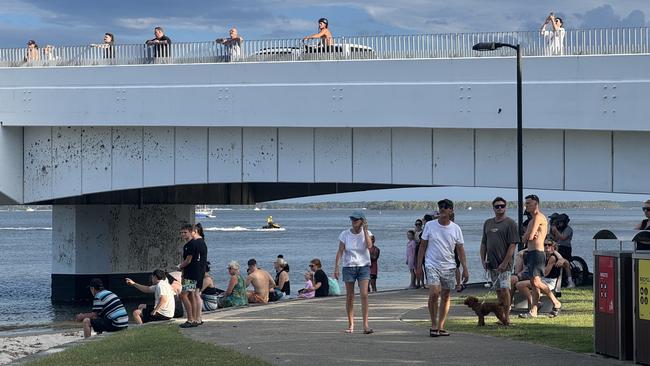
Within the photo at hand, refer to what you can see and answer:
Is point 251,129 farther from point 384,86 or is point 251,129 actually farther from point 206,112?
point 384,86

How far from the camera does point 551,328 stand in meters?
15.8

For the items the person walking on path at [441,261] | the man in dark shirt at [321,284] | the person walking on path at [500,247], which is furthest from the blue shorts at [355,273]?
the man in dark shirt at [321,284]

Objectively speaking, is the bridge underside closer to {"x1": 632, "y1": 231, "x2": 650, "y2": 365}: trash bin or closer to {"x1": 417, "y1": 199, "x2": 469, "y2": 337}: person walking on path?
{"x1": 417, "y1": 199, "x2": 469, "y2": 337}: person walking on path

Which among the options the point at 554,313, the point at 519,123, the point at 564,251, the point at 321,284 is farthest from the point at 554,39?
the point at 554,313

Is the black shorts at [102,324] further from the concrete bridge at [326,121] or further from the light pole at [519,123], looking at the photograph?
the concrete bridge at [326,121]

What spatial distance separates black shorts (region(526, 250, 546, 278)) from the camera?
16.9 m

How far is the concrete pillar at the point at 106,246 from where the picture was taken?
121 feet

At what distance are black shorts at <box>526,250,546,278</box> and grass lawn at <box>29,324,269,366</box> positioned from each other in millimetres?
5000

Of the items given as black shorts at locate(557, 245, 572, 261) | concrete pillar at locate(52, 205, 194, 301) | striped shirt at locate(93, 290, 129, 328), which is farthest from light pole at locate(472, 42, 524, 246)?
concrete pillar at locate(52, 205, 194, 301)

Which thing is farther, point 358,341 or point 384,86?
point 384,86

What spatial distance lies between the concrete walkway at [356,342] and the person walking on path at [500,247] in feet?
3.18

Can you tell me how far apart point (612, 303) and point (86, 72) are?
2172 cm

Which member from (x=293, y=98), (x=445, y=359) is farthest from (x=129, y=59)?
(x=445, y=359)

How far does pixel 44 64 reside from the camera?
32750mm
